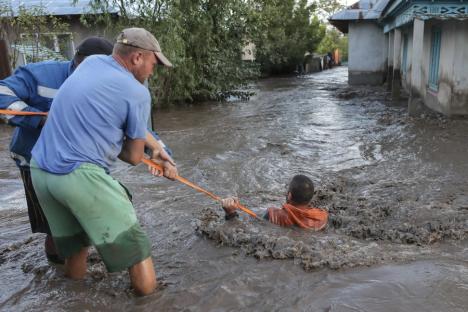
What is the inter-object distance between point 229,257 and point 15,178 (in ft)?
14.7

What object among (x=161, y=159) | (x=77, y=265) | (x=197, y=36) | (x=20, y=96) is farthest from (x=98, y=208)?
(x=197, y=36)

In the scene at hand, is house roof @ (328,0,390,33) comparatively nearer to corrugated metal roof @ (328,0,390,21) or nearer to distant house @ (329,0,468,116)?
corrugated metal roof @ (328,0,390,21)

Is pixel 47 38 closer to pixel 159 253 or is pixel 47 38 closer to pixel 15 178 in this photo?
pixel 15 178

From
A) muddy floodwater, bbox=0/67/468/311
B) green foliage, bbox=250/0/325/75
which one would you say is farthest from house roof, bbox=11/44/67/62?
green foliage, bbox=250/0/325/75

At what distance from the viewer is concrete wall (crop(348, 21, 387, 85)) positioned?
19.3 m

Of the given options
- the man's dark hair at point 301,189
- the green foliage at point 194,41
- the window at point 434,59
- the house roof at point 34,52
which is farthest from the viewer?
the green foliage at point 194,41

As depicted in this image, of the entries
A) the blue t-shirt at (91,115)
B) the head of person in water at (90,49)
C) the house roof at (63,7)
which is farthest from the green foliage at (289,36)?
the blue t-shirt at (91,115)

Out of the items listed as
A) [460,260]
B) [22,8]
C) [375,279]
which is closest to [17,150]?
[375,279]

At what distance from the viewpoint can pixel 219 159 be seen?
7695 millimetres

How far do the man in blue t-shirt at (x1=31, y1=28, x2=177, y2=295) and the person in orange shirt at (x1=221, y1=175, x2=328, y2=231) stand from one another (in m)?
1.66

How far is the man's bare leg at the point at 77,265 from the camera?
3373 millimetres

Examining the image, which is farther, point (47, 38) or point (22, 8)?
point (47, 38)

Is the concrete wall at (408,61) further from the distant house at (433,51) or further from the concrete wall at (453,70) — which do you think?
the concrete wall at (453,70)

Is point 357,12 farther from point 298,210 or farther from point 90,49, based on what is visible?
point 90,49
